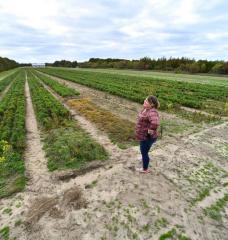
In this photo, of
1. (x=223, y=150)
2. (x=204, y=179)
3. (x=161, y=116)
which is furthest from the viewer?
(x=161, y=116)

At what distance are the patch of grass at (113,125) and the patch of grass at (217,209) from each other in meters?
3.42

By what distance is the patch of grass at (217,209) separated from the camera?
4445mm

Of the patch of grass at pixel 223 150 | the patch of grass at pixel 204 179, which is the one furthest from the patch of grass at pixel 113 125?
the patch of grass at pixel 223 150

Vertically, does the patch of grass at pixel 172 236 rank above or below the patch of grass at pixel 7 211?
above

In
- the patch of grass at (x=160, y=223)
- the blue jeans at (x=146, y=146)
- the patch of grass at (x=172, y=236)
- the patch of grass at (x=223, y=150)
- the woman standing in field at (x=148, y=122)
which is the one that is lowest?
the patch of grass at (x=223, y=150)

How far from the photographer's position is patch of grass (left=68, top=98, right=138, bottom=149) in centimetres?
834

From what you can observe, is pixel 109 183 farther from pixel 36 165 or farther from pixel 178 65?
pixel 178 65

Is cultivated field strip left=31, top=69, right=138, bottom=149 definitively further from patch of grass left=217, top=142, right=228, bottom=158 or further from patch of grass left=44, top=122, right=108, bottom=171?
patch of grass left=217, top=142, right=228, bottom=158

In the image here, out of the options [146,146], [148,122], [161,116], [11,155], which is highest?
[148,122]

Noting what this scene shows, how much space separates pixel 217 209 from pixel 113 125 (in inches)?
239

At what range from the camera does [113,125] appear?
1015cm

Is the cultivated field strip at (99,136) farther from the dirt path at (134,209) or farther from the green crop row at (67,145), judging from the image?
the dirt path at (134,209)

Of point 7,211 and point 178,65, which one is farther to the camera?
point 178,65

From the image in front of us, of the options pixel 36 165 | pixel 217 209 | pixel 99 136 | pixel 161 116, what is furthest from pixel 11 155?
pixel 161 116
